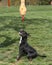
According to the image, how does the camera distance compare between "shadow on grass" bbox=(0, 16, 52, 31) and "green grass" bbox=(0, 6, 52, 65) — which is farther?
"shadow on grass" bbox=(0, 16, 52, 31)

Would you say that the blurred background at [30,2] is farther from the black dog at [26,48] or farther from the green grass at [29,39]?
the black dog at [26,48]

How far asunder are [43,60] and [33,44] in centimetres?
190

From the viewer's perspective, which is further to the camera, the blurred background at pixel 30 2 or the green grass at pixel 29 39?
the blurred background at pixel 30 2

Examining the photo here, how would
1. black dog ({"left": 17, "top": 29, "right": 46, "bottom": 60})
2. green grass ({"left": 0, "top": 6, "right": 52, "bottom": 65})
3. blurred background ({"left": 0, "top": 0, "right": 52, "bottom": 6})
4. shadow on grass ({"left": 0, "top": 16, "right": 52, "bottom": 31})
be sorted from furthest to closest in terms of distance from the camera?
blurred background ({"left": 0, "top": 0, "right": 52, "bottom": 6}) < shadow on grass ({"left": 0, "top": 16, "right": 52, "bottom": 31}) < green grass ({"left": 0, "top": 6, "right": 52, "bottom": 65}) < black dog ({"left": 17, "top": 29, "right": 46, "bottom": 60})

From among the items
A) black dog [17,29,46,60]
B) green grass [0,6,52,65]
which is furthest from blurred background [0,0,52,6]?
black dog [17,29,46,60]

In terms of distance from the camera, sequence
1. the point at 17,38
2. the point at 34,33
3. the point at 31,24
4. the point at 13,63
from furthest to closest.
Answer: the point at 31,24 < the point at 34,33 < the point at 17,38 < the point at 13,63

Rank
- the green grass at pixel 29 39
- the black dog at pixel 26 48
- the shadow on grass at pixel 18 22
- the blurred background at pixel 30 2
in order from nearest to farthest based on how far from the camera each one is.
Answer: the black dog at pixel 26 48
the green grass at pixel 29 39
the shadow on grass at pixel 18 22
the blurred background at pixel 30 2

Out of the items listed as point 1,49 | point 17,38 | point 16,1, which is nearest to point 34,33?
point 17,38

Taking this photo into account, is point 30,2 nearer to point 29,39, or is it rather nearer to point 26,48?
point 29,39

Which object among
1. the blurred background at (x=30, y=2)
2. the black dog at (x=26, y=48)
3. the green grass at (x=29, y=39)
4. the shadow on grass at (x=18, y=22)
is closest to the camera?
the black dog at (x=26, y=48)

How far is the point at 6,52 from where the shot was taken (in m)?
8.09

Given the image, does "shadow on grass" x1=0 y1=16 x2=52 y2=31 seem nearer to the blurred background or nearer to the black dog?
the black dog

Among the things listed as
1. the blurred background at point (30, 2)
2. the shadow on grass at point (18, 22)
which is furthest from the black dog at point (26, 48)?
A: the blurred background at point (30, 2)

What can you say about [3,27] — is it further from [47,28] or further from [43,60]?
[43,60]
